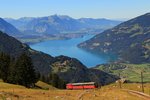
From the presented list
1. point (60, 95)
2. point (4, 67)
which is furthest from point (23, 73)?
point (60, 95)

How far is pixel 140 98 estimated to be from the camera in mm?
69125

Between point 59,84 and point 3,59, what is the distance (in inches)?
2251

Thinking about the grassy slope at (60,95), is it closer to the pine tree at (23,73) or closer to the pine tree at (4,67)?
the pine tree at (23,73)

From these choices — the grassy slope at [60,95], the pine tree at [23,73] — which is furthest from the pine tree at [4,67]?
the grassy slope at [60,95]

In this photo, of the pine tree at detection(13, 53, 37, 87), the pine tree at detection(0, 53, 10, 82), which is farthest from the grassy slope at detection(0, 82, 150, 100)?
the pine tree at detection(0, 53, 10, 82)

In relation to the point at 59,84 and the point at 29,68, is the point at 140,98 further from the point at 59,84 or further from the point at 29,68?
the point at 59,84

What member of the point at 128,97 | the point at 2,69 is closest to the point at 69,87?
the point at 2,69

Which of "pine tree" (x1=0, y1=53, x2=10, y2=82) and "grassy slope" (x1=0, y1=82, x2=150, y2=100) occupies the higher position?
"pine tree" (x1=0, y1=53, x2=10, y2=82)

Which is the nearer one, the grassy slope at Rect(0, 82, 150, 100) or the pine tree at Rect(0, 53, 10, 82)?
the grassy slope at Rect(0, 82, 150, 100)

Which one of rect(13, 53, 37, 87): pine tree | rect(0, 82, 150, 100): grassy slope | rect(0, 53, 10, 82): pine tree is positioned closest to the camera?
rect(0, 82, 150, 100): grassy slope

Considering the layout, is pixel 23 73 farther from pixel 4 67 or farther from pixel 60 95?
pixel 60 95

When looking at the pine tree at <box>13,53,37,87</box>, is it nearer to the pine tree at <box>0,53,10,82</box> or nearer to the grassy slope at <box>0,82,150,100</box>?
the pine tree at <box>0,53,10,82</box>

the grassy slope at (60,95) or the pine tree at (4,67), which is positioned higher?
the pine tree at (4,67)

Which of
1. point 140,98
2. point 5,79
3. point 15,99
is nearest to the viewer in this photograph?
point 15,99
